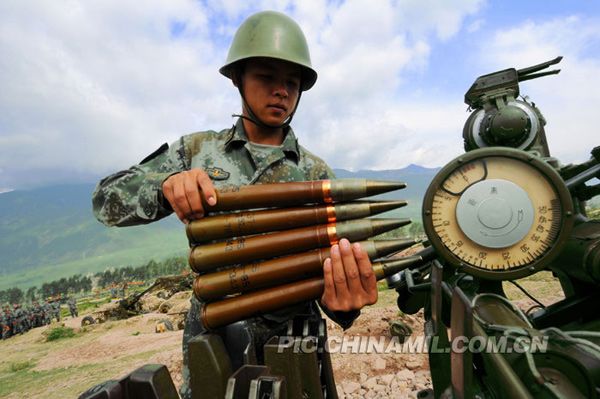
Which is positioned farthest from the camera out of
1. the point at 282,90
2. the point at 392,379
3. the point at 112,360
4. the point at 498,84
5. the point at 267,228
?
the point at 112,360

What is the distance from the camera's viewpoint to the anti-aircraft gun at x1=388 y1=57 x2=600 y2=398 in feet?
4.76

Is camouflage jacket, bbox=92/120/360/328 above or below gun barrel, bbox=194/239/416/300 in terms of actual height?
above

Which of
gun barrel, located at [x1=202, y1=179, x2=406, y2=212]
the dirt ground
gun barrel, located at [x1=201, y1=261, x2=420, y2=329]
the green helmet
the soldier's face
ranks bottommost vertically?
the dirt ground

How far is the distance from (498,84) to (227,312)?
5.01 meters

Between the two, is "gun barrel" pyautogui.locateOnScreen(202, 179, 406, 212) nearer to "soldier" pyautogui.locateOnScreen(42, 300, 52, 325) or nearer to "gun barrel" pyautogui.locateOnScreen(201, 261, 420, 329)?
"gun barrel" pyautogui.locateOnScreen(201, 261, 420, 329)

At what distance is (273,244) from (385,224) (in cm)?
85

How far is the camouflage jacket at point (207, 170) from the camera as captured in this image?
241 cm

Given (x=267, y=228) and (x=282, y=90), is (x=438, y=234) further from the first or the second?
(x=282, y=90)

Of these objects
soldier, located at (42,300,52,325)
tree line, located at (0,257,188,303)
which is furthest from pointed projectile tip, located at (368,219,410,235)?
tree line, located at (0,257,188,303)

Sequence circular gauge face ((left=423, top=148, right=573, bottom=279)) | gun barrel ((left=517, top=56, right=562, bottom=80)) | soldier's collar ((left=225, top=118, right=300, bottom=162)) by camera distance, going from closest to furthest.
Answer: circular gauge face ((left=423, top=148, right=573, bottom=279)) < soldier's collar ((left=225, top=118, right=300, bottom=162)) < gun barrel ((left=517, top=56, right=562, bottom=80))

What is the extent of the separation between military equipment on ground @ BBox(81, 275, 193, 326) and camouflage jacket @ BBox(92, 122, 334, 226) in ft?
44.8

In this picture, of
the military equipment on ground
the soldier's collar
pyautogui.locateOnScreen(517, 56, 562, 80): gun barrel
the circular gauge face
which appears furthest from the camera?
the military equipment on ground

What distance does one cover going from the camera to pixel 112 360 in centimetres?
1022

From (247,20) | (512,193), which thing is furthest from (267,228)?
(247,20)
